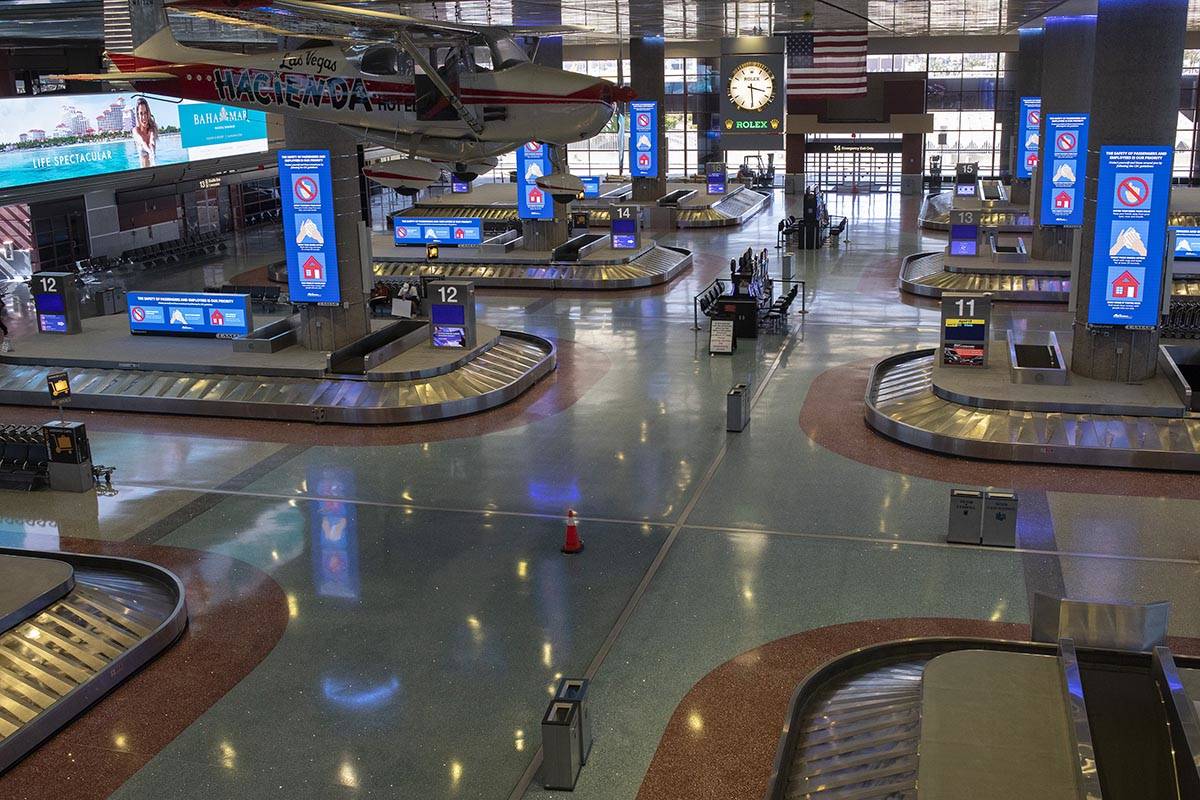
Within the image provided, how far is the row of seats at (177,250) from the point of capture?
35.2 metres

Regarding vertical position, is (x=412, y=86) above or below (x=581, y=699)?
above

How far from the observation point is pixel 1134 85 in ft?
52.1

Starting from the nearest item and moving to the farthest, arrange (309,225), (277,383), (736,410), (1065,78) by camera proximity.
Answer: (736,410) < (277,383) < (309,225) < (1065,78)

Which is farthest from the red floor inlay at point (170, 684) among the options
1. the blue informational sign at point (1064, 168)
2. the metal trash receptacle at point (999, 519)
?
the blue informational sign at point (1064, 168)

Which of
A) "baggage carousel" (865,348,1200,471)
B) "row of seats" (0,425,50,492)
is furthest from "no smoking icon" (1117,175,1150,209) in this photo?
"row of seats" (0,425,50,492)

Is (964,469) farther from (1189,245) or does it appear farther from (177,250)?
(177,250)

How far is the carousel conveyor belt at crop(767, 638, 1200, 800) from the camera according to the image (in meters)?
7.07

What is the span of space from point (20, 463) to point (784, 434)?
34.0 ft

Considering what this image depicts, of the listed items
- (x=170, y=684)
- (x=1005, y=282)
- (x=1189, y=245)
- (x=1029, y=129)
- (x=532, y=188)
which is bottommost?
(x=170, y=684)

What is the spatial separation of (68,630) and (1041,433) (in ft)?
39.0

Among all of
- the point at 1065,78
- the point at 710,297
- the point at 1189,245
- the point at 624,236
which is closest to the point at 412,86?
the point at 710,297

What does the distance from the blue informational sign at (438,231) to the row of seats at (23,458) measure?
59.2 ft

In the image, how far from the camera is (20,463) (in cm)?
1500

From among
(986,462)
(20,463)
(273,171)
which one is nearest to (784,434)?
(986,462)
